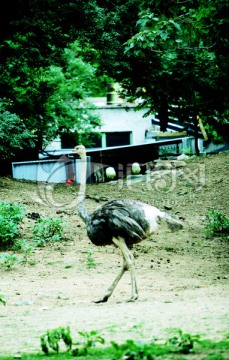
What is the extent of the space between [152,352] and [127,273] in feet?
20.5

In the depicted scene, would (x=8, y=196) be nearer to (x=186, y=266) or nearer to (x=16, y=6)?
(x=16, y=6)

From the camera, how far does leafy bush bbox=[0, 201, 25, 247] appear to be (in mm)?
12180

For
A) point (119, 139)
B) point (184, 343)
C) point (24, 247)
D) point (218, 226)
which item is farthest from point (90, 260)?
point (119, 139)

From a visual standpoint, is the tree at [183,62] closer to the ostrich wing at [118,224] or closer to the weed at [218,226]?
the weed at [218,226]

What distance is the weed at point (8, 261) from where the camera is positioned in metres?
11.1

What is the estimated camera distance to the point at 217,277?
33.8 feet

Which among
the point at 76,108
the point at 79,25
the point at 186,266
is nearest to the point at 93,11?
the point at 79,25

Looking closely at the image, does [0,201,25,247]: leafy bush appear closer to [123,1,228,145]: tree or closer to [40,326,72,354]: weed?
[123,1,228,145]: tree

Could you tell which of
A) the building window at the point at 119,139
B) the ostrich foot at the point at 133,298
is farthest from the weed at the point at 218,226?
the building window at the point at 119,139

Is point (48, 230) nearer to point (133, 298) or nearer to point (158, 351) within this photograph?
point (133, 298)

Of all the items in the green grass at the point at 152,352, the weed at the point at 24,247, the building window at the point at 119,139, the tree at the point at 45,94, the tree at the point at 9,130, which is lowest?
the weed at the point at 24,247

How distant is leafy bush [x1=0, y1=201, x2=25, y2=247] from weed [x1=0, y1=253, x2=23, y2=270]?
679mm

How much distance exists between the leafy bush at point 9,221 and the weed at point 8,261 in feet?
2.23

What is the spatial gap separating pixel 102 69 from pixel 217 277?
7.10 meters
